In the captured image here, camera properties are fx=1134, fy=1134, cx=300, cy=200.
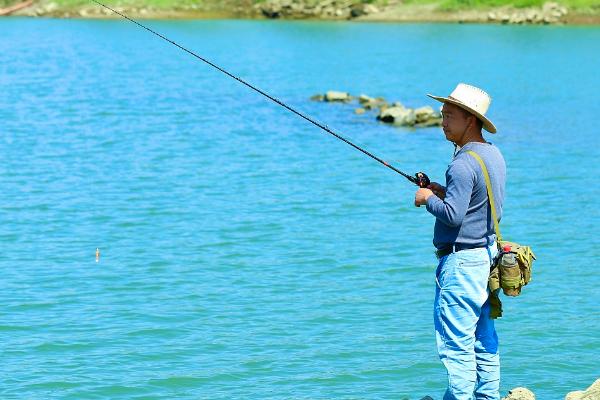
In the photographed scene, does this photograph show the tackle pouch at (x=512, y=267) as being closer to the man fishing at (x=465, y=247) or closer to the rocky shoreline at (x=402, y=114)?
the man fishing at (x=465, y=247)

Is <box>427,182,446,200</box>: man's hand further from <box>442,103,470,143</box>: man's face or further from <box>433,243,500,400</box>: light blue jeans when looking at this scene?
<box>433,243,500,400</box>: light blue jeans

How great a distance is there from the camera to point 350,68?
59.6 m

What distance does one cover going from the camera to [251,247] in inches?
717

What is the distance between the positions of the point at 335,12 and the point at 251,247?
88.7 metres

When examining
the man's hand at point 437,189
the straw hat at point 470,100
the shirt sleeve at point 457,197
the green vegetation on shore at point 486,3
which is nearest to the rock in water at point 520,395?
the man's hand at point 437,189

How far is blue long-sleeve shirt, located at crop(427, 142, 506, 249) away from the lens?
26.8ft

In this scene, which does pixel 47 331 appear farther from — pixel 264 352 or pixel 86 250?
pixel 86 250

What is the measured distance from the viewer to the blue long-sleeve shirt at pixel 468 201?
8.17 meters

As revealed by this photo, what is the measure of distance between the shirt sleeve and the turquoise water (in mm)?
3695

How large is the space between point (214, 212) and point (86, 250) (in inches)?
152

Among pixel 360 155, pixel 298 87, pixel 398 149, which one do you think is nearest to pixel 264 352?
pixel 360 155

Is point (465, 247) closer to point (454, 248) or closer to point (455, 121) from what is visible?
point (454, 248)

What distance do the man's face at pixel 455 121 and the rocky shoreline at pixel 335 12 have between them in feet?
296

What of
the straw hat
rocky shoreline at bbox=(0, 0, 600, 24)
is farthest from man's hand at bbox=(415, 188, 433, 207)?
rocky shoreline at bbox=(0, 0, 600, 24)
